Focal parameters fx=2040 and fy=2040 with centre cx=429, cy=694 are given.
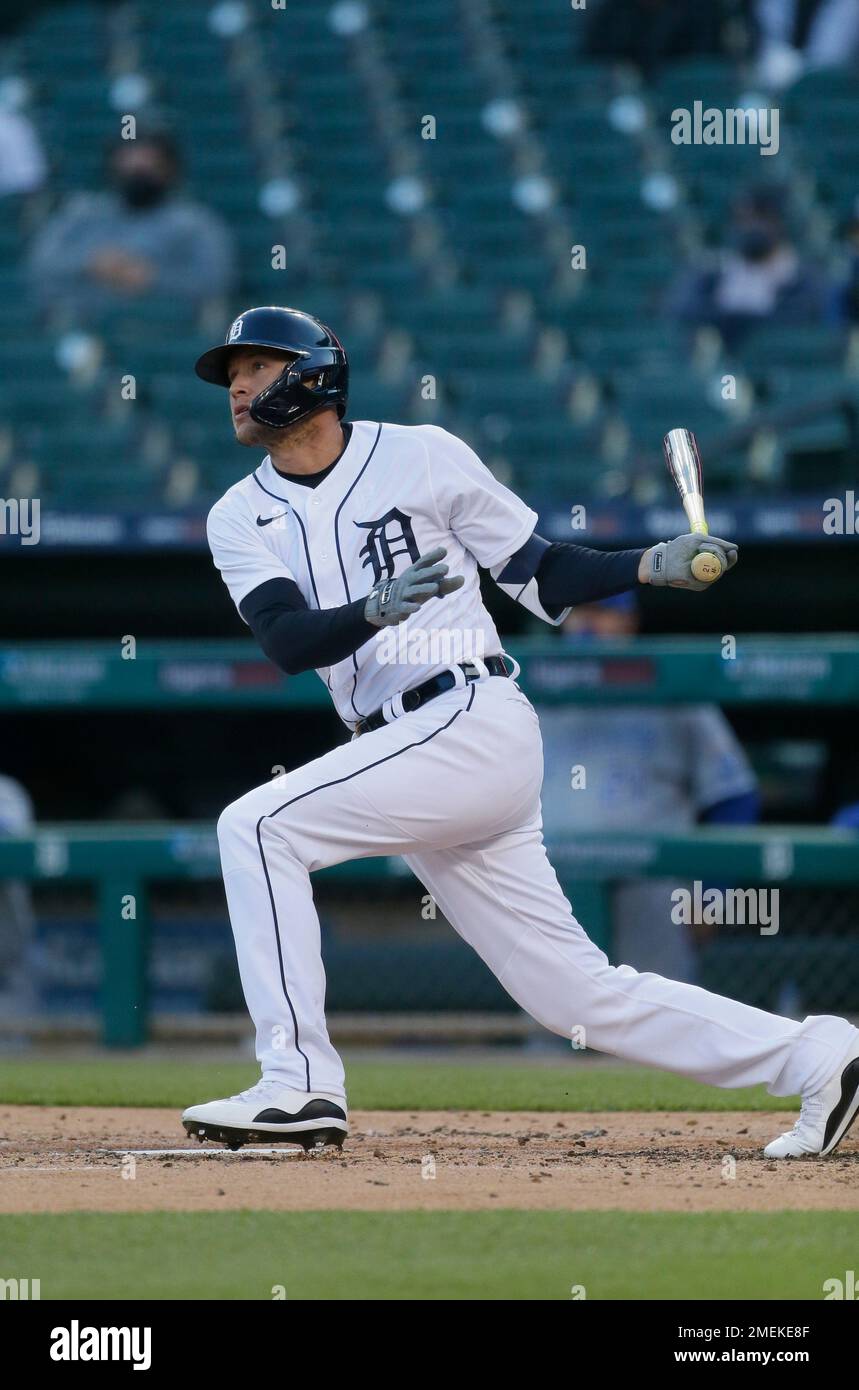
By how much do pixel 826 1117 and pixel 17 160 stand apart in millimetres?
8572

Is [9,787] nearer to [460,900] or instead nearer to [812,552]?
[812,552]

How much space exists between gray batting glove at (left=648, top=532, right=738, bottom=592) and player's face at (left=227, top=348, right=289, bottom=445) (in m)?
0.81

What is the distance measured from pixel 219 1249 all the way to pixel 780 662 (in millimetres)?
4013

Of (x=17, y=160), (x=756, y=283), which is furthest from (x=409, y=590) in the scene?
(x=17, y=160)

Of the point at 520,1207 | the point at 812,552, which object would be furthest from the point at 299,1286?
the point at 812,552

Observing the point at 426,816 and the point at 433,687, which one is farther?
the point at 433,687

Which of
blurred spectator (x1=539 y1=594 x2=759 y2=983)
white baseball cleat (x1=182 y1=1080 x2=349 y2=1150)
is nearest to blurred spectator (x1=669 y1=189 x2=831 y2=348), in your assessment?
blurred spectator (x1=539 y1=594 x2=759 y2=983)

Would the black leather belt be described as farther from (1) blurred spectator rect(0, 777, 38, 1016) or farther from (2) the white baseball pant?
(1) blurred spectator rect(0, 777, 38, 1016)

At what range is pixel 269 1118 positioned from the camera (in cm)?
362

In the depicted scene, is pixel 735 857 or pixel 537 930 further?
pixel 735 857

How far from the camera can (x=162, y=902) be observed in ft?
23.0

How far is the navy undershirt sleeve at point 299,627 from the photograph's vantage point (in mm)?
3619

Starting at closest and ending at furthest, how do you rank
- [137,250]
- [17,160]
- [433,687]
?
[433,687]
[137,250]
[17,160]

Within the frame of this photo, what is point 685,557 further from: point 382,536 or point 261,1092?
point 261,1092
